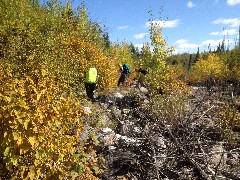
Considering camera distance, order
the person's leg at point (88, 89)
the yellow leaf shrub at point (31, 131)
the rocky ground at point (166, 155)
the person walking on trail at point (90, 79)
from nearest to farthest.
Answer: the yellow leaf shrub at point (31, 131) < the rocky ground at point (166, 155) < the person walking on trail at point (90, 79) < the person's leg at point (88, 89)

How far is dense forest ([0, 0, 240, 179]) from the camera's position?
14.3 ft

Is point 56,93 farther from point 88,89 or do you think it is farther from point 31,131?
point 88,89

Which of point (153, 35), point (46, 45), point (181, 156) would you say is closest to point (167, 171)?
point (181, 156)

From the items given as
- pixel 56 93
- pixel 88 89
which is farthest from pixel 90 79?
pixel 56 93

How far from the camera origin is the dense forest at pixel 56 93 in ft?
14.3

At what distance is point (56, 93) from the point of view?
6.50m

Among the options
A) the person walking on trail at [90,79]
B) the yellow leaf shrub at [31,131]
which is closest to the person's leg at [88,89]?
the person walking on trail at [90,79]

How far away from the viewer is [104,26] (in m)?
28.4

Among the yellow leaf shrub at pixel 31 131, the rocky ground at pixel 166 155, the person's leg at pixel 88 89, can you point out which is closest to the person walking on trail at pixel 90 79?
the person's leg at pixel 88 89

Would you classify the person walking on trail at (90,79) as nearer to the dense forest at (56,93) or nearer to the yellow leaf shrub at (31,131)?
the dense forest at (56,93)

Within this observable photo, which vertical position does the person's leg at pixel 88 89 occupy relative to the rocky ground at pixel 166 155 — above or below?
above

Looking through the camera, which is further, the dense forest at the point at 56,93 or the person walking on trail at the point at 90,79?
the person walking on trail at the point at 90,79

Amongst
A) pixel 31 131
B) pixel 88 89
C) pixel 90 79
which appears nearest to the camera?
pixel 31 131

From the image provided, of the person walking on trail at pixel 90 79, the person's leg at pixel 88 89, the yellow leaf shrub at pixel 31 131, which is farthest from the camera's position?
the person's leg at pixel 88 89
